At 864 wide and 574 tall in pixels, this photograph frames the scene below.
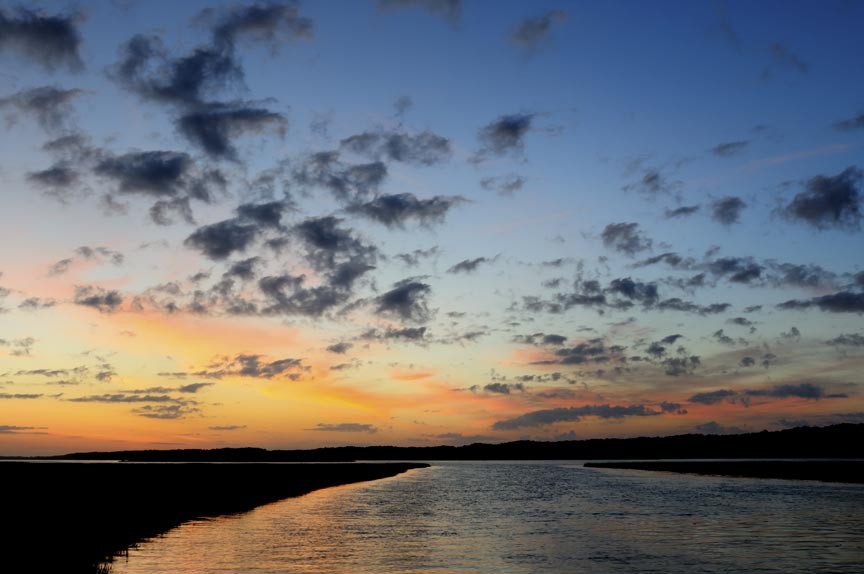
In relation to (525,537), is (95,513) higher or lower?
higher

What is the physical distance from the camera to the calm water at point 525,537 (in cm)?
3500

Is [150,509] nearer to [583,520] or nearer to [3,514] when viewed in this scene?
[3,514]

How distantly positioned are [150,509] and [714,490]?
214 ft

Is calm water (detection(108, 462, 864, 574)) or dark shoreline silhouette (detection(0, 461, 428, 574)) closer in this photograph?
dark shoreline silhouette (detection(0, 461, 428, 574))

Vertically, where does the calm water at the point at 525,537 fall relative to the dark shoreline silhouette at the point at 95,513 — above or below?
below

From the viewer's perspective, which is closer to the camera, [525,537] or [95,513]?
[525,537]

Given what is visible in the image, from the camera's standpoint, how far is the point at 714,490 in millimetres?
91812

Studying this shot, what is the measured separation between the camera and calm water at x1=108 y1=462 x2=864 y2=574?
35000mm

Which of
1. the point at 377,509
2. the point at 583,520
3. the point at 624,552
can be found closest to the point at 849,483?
the point at 583,520

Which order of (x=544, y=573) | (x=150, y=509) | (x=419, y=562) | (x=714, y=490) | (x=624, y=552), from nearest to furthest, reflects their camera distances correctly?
(x=544, y=573) → (x=419, y=562) → (x=624, y=552) → (x=150, y=509) → (x=714, y=490)

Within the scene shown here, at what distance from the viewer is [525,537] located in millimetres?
46844

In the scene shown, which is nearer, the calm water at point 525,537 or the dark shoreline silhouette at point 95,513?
the dark shoreline silhouette at point 95,513

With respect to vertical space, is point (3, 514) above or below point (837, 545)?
above

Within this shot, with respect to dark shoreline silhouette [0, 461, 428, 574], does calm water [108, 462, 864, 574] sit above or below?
below
